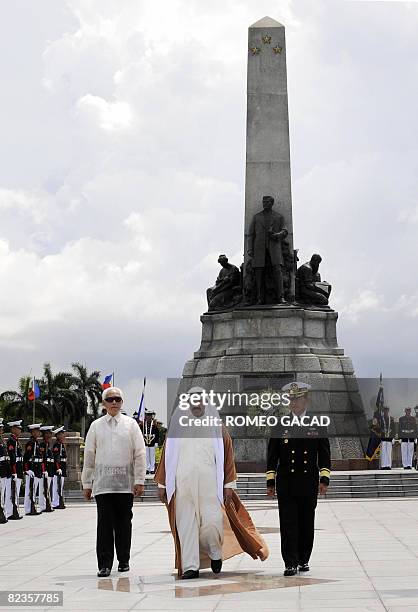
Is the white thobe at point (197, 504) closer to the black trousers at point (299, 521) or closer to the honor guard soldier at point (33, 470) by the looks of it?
the black trousers at point (299, 521)

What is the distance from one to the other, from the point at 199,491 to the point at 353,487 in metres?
13.9

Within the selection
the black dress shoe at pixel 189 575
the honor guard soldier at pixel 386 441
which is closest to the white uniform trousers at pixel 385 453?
the honor guard soldier at pixel 386 441

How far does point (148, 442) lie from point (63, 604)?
72.4 feet

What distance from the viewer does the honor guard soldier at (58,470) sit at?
2249 centimetres

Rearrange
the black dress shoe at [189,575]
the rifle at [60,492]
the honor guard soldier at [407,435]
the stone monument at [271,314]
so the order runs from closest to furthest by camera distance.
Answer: the black dress shoe at [189,575] → the rifle at [60,492] → the stone monument at [271,314] → the honor guard soldier at [407,435]

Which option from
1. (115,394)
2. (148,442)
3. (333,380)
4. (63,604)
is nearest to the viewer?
(63,604)

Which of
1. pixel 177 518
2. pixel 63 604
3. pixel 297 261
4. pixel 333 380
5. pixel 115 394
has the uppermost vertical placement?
pixel 297 261

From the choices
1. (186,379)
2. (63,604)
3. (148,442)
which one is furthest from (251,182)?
(63,604)

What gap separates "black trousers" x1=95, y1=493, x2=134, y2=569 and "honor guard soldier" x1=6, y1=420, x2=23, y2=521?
9100 mm

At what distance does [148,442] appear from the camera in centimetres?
3081

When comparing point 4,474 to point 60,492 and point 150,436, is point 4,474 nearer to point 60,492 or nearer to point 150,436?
point 60,492

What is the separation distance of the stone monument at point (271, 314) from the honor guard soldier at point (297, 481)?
54.0 ft

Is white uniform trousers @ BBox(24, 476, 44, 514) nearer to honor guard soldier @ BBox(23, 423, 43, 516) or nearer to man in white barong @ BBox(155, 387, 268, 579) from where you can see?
honor guard soldier @ BBox(23, 423, 43, 516)

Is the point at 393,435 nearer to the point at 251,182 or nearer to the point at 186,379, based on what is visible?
the point at 186,379
